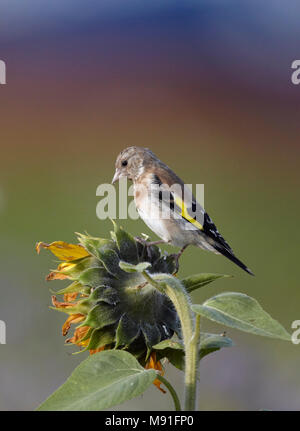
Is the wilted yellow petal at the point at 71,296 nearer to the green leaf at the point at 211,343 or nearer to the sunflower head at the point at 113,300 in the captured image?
the sunflower head at the point at 113,300

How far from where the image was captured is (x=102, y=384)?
79 centimetres

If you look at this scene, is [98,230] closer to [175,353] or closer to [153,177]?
[153,177]

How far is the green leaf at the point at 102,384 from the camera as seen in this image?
74 cm

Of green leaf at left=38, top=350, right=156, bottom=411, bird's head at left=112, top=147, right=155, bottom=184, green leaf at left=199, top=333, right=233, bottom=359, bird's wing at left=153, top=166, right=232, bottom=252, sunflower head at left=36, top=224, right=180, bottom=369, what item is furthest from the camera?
bird's head at left=112, top=147, right=155, bottom=184

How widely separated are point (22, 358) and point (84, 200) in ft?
4.77

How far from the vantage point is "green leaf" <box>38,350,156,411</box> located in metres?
0.74

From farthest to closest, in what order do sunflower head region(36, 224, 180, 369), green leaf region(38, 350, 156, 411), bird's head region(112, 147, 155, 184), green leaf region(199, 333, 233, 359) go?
bird's head region(112, 147, 155, 184)
sunflower head region(36, 224, 180, 369)
green leaf region(199, 333, 233, 359)
green leaf region(38, 350, 156, 411)

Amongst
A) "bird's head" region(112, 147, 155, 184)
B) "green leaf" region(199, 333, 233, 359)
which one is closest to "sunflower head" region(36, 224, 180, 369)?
"green leaf" region(199, 333, 233, 359)

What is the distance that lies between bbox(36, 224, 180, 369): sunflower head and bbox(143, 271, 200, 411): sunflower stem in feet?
0.50

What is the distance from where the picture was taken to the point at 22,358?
3.07 m

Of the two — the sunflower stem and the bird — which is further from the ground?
the bird

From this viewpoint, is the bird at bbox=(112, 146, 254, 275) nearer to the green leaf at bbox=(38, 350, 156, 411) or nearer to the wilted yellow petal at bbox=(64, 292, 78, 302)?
the wilted yellow petal at bbox=(64, 292, 78, 302)

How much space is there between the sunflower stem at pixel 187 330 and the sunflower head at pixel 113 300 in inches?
6.0

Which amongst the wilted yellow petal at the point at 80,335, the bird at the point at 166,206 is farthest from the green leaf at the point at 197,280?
the bird at the point at 166,206
